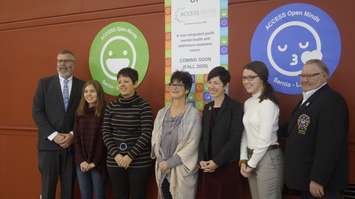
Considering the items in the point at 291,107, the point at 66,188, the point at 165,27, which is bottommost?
the point at 66,188

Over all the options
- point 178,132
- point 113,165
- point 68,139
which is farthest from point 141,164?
point 68,139

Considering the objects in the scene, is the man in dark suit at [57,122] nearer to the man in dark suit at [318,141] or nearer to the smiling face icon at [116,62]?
the smiling face icon at [116,62]

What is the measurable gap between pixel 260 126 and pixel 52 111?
1985 millimetres

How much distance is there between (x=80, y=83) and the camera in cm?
382

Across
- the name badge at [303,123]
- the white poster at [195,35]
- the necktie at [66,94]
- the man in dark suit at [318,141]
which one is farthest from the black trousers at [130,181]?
the name badge at [303,123]

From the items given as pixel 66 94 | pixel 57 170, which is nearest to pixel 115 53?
pixel 66 94

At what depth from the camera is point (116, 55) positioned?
4012 mm

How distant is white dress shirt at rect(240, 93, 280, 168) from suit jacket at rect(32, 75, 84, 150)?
1705mm

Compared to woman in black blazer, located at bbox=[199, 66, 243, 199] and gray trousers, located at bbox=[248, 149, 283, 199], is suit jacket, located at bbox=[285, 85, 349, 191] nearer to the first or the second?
gray trousers, located at bbox=[248, 149, 283, 199]

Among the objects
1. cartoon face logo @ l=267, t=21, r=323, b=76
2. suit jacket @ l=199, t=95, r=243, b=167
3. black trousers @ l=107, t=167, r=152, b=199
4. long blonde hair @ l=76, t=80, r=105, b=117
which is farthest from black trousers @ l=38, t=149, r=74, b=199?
cartoon face logo @ l=267, t=21, r=323, b=76

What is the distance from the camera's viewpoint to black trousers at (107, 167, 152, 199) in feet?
10.9

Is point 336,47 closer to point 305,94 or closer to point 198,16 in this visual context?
point 305,94

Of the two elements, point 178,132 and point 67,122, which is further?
point 67,122

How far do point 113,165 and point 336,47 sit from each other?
6.48 ft
